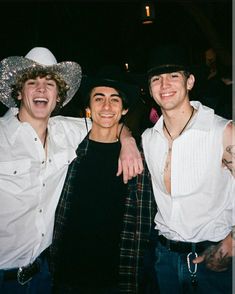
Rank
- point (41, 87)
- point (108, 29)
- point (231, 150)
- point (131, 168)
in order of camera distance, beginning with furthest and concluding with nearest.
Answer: point (108, 29), point (41, 87), point (131, 168), point (231, 150)

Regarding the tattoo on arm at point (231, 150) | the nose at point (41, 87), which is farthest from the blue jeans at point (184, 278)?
the nose at point (41, 87)

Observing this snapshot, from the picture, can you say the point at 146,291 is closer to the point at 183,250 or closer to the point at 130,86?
the point at 183,250

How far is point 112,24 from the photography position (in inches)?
615

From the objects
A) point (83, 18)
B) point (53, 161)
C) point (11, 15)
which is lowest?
point (53, 161)

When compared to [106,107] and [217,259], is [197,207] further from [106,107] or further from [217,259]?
[106,107]

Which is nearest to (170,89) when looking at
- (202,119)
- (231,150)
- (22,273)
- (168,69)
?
(168,69)

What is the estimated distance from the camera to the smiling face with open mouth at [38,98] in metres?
2.86

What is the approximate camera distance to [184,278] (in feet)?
8.02

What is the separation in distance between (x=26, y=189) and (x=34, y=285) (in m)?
0.95

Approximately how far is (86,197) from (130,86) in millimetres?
1477

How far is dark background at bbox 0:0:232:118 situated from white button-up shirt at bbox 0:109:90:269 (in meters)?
3.97

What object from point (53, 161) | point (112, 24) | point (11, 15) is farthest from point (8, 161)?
point (112, 24)

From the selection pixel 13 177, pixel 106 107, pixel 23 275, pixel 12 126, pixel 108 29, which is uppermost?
pixel 108 29

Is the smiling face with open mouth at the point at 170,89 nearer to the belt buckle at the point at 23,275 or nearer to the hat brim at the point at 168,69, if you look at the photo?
the hat brim at the point at 168,69
